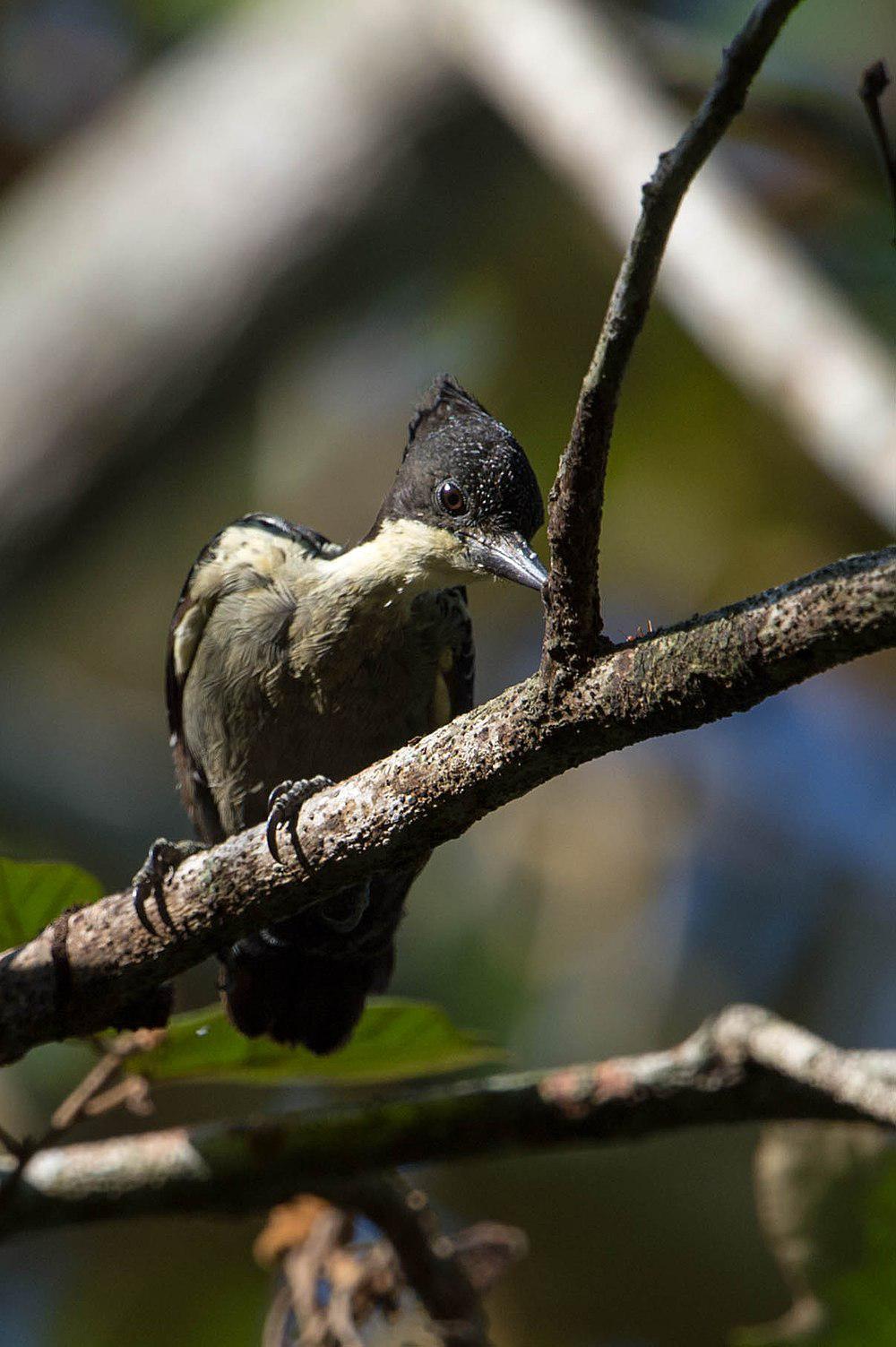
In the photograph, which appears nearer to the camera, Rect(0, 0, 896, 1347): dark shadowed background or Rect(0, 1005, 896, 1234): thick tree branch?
Rect(0, 1005, 896, 1234): thick tree branch

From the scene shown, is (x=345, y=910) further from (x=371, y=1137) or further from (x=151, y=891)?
(x=151, y=891)

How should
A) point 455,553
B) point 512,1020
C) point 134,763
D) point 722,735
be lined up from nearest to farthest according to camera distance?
point 455,553, point 512,1020, point 134,763, point 722,735

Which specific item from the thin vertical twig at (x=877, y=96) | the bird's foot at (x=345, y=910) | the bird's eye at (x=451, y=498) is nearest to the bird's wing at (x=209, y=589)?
the bird's eye at (x=451, y=498)

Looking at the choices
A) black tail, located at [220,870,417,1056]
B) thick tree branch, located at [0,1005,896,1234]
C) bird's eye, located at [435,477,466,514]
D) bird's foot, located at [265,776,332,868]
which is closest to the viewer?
bird's foot, located at [265,776,332,868]

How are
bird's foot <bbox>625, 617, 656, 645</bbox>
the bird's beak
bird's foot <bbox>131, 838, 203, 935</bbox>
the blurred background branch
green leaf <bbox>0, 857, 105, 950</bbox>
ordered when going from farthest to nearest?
the blurred background branch, the bird's beak, green leaf <bbox>0, 857, 105, 950</bbox>, bird's foot <bbox>131, 838, 203, 935</bbox>, bird's foot <bbox>625, 617, 656, 645</bbox>

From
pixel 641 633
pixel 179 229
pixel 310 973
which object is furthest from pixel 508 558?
pixel 179 229

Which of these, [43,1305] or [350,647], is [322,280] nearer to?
[350,647]

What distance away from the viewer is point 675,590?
7.14 metres

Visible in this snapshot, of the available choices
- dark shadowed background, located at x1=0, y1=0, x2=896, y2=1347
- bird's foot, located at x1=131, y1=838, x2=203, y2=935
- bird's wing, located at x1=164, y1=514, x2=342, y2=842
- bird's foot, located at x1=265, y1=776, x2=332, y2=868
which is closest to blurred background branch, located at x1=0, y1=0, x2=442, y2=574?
dark shadowed background, located at x1=0, y1=0, x2=896, y2=1347

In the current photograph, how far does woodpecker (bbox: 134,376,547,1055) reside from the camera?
3711 millimetres

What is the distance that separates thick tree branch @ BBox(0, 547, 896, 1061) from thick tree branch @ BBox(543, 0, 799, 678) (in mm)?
83

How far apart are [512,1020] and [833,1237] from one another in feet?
12.9

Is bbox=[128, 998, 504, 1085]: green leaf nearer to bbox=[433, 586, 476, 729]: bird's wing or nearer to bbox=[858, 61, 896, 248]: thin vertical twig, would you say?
bbox=[433, 586, 476, 729]: bird's wing

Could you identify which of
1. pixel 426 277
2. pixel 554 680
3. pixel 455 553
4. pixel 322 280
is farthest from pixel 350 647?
pixel 426 277
